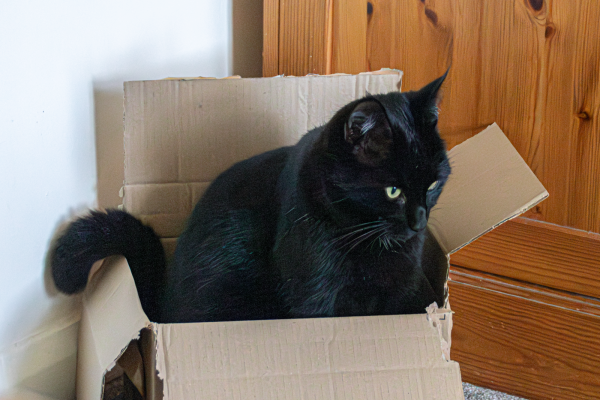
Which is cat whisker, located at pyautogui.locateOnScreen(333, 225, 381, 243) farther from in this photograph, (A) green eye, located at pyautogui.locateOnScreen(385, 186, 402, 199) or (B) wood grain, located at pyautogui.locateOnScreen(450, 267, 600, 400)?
(B) wood grain, located at pyautogui.locateOnScreen(450, 267, 600, 400)

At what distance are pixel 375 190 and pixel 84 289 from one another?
0.50m

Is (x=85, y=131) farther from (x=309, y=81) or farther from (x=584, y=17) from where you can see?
(x=584, y=17)

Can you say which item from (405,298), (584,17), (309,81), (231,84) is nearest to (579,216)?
(584,17)

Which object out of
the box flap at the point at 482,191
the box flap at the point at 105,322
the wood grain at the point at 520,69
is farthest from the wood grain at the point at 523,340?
the box flap at the point at 105,322

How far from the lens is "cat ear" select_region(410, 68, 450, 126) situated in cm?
59

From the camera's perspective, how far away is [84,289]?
0.73 meters

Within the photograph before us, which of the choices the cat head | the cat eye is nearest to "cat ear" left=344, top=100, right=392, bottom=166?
the cat head

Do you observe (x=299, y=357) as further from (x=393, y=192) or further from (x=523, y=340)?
(x=523, y=340)

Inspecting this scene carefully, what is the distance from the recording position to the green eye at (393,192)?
1.99ft

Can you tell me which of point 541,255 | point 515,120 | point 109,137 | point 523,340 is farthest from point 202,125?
point 523,340

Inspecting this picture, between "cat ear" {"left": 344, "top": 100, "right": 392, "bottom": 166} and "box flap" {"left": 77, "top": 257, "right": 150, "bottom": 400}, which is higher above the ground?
"cat ear" {"left": 344, "top": 100, "right": 392, "bottom": 166}

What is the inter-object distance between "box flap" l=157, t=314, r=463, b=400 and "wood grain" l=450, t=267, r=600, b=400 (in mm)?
575

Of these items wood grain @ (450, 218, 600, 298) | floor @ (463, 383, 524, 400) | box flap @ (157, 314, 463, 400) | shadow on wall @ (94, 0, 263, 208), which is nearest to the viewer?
box flap @ (157, 314, 463, 400)

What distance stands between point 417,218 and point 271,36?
0.74 meters
